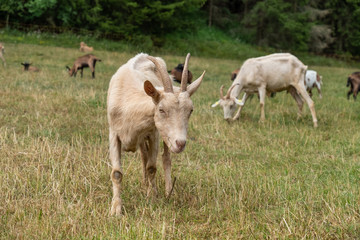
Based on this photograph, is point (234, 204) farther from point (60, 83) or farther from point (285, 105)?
point (60, 83)

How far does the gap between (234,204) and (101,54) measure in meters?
20.5

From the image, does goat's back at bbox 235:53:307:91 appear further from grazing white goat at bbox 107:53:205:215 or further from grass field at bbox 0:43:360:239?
grazing white goat at bbox 107:53:205:215

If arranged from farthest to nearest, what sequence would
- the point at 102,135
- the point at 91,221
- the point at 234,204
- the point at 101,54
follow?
the point at 101,54, the point at 102,135, the point at 234,204, the point at 91,221

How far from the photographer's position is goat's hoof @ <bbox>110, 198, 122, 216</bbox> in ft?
12.8

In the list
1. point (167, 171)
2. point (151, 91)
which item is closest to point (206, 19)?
point (167, 171)

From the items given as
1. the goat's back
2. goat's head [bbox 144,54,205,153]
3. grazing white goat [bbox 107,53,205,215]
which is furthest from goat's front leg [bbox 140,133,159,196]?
the goat's back

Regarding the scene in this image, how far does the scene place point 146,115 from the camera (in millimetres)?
3996

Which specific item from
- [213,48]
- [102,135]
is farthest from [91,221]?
[213,48]

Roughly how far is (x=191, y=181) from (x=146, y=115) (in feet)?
4.47

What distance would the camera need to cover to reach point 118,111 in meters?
4.38

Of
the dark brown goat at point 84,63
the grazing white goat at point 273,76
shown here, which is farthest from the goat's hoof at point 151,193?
the dark brown goat at point 84,63

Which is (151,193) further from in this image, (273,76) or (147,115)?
(273,76)

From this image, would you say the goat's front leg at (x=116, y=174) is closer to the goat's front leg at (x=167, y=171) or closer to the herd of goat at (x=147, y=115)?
the herd of goat at (x=147, y=115)

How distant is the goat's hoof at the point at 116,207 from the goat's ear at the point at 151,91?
1163mm
